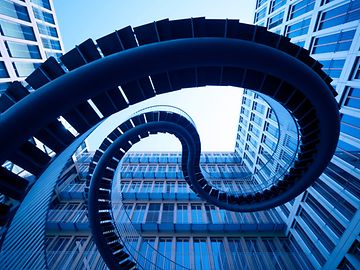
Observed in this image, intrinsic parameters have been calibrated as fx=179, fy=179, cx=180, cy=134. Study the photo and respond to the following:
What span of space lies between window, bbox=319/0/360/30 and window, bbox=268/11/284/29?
835 cm

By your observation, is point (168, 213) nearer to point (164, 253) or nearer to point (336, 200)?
point (164, 253)

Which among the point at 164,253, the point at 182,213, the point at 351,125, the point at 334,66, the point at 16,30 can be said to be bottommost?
the point at 164,253

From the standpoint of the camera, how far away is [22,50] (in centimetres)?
2352

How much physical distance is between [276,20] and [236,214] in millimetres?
29187

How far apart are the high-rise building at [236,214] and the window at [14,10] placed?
0.13m

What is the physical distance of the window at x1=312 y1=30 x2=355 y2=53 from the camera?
51.2ft

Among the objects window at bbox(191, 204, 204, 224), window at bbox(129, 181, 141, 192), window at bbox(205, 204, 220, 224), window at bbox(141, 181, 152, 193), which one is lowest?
window at bbox(205, 204, 220, 224)

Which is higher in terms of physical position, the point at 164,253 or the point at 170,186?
the point at 170,186

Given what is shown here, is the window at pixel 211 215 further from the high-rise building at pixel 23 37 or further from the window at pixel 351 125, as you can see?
the high-rise building at pixel 23 37

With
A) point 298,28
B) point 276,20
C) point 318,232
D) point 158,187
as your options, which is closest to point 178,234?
point 158,187

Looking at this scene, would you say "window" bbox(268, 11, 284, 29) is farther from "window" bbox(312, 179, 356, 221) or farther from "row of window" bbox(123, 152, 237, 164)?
"row of window" bbox(123, 152, 237, 164)

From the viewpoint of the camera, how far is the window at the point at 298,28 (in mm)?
20766

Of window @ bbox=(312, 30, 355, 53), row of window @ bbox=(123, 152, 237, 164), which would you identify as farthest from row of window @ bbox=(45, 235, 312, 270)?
window @ bbox=(312, 30, 355, 53)

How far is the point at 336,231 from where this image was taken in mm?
15797
